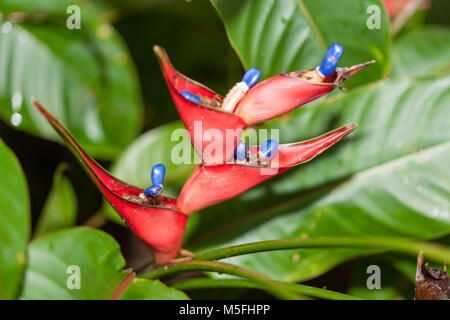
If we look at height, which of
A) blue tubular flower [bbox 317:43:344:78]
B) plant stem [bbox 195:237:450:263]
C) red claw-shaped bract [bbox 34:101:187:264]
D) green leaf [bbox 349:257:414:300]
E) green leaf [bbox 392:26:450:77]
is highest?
green leaf [bbox 392:26:450:77]

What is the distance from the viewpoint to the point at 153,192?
0.65 m

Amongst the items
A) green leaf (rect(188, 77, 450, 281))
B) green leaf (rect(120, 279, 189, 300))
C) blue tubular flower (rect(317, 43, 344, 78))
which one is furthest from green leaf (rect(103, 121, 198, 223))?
blue tubular flower (rect(317, 43, 344, 78))

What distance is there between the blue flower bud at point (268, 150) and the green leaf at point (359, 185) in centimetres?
33

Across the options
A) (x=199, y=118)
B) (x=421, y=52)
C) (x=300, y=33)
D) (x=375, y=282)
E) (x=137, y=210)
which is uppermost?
(x=421, y=52)

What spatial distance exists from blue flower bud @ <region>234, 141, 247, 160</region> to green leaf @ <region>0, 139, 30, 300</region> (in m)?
0.43

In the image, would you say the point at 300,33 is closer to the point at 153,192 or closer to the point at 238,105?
the point at 238,105

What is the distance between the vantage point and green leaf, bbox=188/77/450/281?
0.87 m

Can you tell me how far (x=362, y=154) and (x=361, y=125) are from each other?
61 mm

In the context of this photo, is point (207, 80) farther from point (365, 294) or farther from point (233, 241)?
point (365, 294)

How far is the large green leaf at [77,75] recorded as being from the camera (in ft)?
3.72

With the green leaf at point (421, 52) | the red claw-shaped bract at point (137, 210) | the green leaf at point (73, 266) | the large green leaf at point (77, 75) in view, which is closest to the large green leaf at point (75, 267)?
the green leaf at point (73, 266)

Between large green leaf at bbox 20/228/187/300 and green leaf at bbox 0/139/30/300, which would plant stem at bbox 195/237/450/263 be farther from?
green leaf at bbox 0/139/30/300

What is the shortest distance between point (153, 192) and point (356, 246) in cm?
29

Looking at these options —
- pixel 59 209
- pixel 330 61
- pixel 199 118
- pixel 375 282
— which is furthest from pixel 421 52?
pixel 59 209
